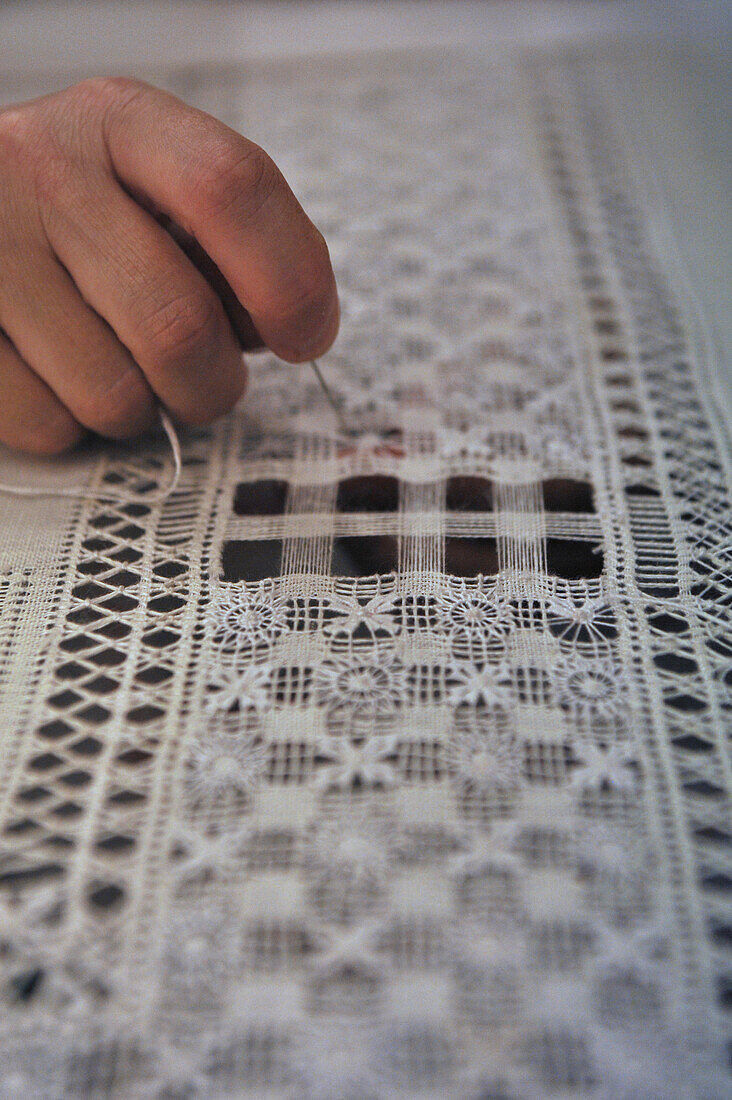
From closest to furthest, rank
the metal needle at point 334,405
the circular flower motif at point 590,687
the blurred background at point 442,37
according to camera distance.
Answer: the circular flower motif at point 590,687 → the metal needle at point 334,405 → the blurred background at point 442,37

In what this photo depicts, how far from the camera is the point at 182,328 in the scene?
624 millimetres

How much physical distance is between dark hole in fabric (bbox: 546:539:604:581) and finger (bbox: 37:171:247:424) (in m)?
0.29

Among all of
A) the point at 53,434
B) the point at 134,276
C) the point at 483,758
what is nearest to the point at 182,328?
the point at 134,276

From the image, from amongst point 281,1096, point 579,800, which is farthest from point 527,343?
point 281,1096

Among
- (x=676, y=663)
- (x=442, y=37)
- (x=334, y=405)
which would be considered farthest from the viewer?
(x=442, y=37)

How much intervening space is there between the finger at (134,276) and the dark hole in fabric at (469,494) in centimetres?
22

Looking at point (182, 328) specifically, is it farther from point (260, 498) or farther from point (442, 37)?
point (442, 37)

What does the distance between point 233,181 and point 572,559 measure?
35 cm

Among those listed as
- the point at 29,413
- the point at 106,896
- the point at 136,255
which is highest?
the point at 136,255

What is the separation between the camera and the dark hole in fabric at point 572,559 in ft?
2.07

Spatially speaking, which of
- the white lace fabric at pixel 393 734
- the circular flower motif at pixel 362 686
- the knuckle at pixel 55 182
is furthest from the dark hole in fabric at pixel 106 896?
the knuckle at pixel 55 182

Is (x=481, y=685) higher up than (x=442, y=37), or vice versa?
(x=442, y=37)

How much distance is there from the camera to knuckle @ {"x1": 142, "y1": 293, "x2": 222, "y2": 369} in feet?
2.04

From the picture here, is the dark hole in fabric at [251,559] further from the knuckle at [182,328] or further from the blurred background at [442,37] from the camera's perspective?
the blurred background at [442,37]
